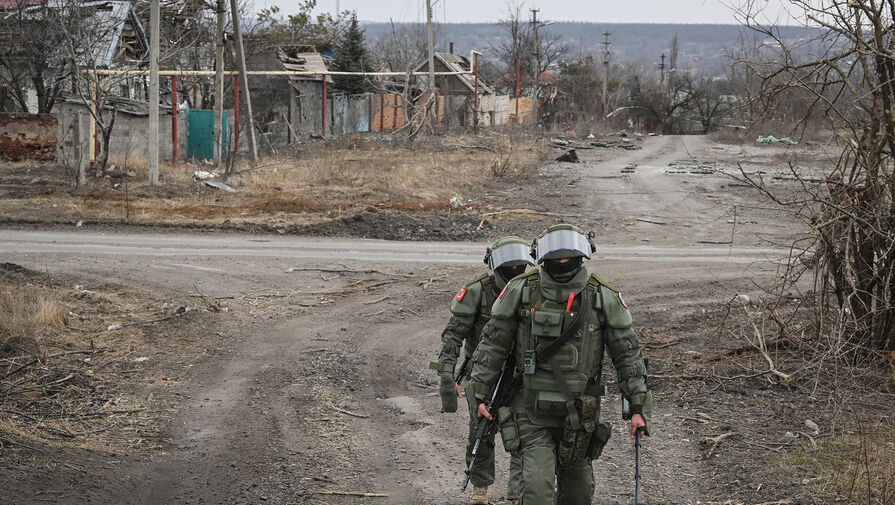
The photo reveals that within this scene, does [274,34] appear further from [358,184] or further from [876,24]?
[876,24]

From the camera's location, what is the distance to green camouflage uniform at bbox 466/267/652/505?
15.0 ft

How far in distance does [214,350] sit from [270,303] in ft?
6.69

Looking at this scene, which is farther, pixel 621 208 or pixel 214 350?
pixel 621 208

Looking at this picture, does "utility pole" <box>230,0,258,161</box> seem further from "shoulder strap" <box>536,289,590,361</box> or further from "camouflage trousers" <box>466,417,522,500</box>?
"shoulder strap" <box>536,289,590,361</box>

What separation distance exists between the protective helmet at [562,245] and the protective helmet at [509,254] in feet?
2.06

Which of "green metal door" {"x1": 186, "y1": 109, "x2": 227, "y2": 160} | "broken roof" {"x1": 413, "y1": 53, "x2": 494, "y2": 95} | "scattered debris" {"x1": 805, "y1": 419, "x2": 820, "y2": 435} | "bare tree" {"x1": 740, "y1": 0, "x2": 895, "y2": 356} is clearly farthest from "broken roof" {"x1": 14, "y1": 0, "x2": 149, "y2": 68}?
"broken roof" {"x1": 413, "y1": 53, "x2": 494, "y2": 95}

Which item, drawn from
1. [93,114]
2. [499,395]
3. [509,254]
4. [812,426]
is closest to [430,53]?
[93,114]

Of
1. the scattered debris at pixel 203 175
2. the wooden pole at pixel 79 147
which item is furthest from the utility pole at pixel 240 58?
the wooden pole at pixel 79 147

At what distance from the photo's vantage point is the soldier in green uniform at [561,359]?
4.56 metres

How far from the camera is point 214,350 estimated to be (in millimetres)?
8969

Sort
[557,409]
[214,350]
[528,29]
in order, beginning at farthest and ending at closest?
[528,29]
[214,350]
[557,409]

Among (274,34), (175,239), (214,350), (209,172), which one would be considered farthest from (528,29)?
(214,350)

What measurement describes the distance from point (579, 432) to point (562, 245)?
0.98 meters

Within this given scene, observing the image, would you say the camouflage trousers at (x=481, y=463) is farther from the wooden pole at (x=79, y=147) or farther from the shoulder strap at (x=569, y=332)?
the wooden pole at (x=79, y=147)
